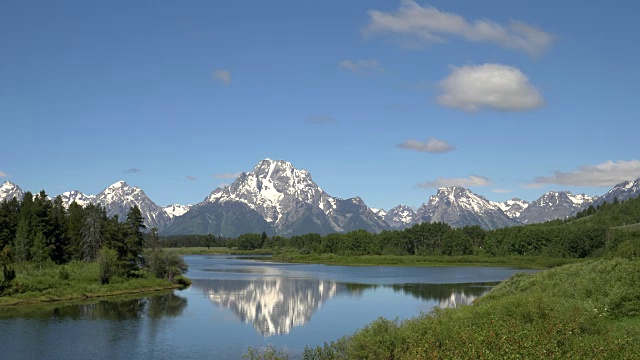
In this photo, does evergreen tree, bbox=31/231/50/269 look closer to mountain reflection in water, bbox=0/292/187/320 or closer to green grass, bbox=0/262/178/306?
green grass, bbox=0/262/178/306

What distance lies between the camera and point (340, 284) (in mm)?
133375

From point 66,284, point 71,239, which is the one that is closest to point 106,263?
point 66,284

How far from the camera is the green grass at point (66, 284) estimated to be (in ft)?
305

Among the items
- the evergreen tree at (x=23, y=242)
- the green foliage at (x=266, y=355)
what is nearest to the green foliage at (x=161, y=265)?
the evergreen tree at (x=23, y=242)

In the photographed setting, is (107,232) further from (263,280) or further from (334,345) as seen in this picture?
(334,345)

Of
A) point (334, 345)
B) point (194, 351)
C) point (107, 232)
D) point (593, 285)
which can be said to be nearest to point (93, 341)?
point (194, 351)

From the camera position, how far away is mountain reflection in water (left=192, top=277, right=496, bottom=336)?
8219cm

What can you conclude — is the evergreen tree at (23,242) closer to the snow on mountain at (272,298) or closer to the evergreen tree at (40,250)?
the evergreen tree at (40,250)

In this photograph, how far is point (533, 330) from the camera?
31.3 m

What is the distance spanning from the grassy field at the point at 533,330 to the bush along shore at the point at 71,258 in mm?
70002

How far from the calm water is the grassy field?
17.3 metres

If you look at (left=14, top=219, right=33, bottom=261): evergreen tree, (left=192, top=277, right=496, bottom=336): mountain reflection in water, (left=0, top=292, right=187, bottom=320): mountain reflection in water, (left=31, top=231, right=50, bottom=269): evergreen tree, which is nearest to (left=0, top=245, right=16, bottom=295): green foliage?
(left=0, top=292, right=187, bottom=320): mountain reflection in water

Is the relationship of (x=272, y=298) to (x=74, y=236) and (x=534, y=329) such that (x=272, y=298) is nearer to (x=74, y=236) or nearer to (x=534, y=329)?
(x=74, y=236)

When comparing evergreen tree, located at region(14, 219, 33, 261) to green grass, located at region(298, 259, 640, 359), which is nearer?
green grass, located at region(298, 259, 640, 359)
